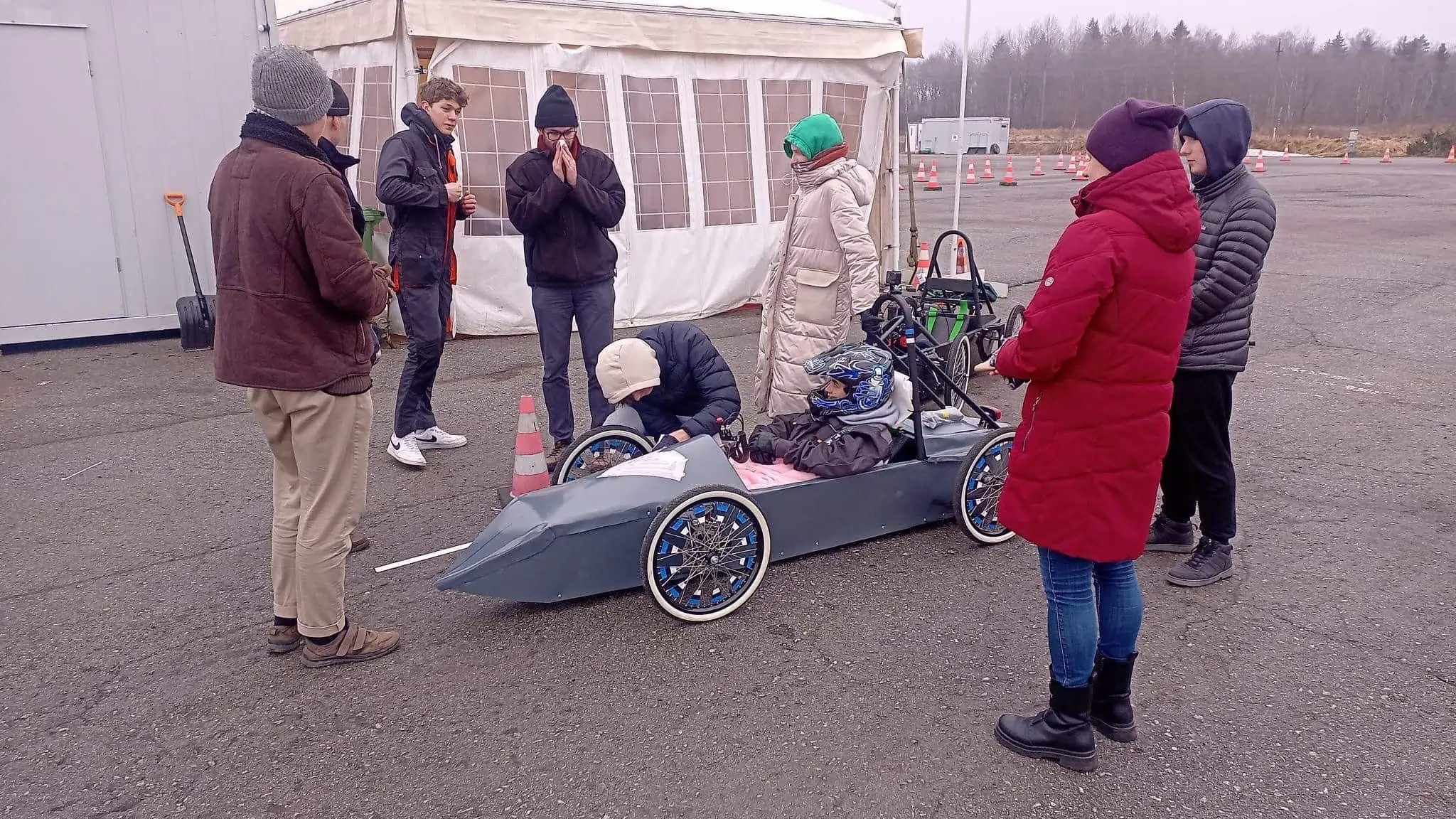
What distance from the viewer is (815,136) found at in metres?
4.83

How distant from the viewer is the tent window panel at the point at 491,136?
806 cm

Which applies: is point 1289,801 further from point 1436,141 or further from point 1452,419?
point 1436,141

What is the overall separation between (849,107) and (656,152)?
223cm

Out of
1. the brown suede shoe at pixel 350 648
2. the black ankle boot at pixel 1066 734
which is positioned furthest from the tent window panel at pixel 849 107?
the black ankle boot at pixel 1066 734

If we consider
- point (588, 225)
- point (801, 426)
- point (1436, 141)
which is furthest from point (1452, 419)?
point (1436, 141)

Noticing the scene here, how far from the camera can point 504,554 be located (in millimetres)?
3459

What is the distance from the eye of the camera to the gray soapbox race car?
139 inches

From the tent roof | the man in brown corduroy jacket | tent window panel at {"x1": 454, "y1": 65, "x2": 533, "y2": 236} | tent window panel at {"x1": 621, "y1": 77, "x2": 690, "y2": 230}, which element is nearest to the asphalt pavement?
the man in brown corduroy jacket

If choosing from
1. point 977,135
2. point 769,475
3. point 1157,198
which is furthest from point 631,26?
point 977,135

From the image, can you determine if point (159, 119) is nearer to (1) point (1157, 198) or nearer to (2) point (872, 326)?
(2) point (872, 326)

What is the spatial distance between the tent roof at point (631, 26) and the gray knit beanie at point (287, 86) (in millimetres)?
4916

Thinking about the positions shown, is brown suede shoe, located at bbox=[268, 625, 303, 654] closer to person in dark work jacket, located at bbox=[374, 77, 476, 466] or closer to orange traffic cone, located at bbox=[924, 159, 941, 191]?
person in dark work jacket, located at bbox=[374, 77, 476, 466]

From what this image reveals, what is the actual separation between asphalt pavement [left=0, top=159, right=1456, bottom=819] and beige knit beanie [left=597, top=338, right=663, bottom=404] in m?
0.99

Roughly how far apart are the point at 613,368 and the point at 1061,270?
224 cm
